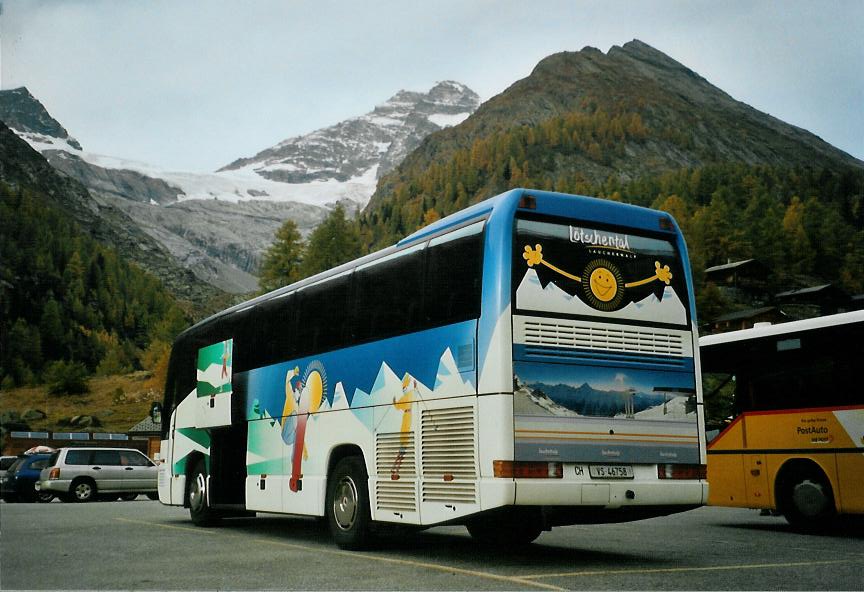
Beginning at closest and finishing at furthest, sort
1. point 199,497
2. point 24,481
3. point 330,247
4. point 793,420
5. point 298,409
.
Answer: point 298,409, point 793,420, point 199,497, point 24,481, point 330,247

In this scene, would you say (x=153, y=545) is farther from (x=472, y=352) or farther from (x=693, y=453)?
(x=693, y=453)

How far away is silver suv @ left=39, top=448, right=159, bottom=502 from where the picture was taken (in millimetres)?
27875

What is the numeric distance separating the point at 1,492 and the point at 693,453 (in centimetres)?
2633

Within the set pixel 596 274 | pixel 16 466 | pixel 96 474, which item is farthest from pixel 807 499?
pixel 16 466

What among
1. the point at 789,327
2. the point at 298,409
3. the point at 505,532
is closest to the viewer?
the point at 505,532

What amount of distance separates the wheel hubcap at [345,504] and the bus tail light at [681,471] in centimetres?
383

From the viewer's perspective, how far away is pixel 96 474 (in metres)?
28.4

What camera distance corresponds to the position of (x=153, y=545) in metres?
12.6

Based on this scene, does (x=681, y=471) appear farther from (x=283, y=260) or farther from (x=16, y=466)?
(x=283, y=260)

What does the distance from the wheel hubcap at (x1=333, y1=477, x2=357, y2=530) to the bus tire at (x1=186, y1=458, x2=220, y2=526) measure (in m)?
5.08

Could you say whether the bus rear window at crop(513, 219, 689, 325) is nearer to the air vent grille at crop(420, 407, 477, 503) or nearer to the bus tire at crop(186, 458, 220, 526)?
the air vent grille at crop(420, 407, 477, 503)

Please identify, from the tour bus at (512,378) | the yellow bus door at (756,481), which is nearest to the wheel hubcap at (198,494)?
the tour bus at (512,378)

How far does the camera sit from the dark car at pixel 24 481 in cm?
2981

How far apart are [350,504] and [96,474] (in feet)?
62.9
